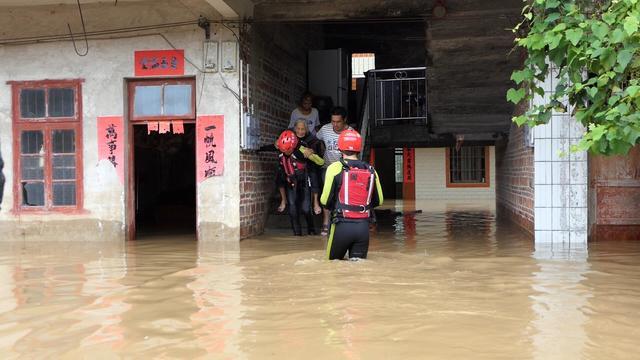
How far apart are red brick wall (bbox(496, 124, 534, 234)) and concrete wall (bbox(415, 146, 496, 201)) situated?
29.9 ft

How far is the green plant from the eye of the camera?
13.4 ft

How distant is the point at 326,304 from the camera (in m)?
4.44

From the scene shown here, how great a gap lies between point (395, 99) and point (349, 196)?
7634mm

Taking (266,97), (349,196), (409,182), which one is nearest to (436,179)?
(409,182)

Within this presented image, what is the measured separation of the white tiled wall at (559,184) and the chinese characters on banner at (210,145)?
418cm

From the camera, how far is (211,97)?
29.1 ft

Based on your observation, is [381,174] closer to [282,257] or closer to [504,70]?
[504,70]

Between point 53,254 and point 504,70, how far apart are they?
693 cm

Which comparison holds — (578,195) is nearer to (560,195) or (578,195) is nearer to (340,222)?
(560,195)

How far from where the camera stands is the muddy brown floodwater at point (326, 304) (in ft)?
11.5

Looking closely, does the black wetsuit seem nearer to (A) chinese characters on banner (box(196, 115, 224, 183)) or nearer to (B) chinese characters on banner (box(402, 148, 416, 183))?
(A) chinese characters on banner (box(196, 115, 224, 183))

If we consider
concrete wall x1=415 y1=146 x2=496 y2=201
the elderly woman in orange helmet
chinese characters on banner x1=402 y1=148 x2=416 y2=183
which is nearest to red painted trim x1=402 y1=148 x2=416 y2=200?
chinese characters on banner x1=402 y1=148 x2=416 y2=183

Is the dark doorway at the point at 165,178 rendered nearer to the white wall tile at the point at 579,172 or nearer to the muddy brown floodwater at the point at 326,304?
the muddy brown floodwater at the point at 326,304

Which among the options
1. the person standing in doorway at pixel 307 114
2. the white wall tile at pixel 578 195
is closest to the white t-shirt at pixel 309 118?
the person standing in doorway at pixel 307 114
